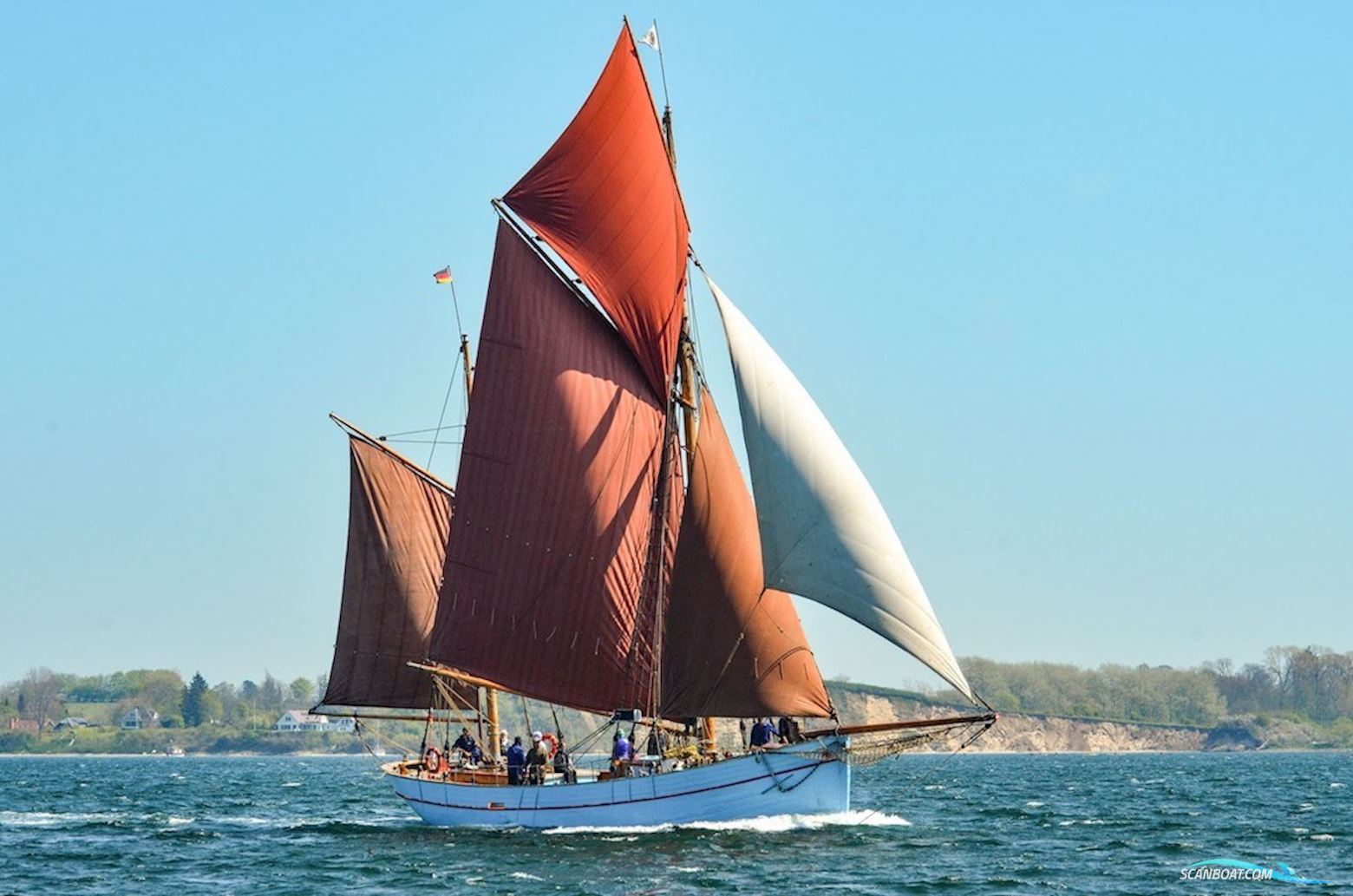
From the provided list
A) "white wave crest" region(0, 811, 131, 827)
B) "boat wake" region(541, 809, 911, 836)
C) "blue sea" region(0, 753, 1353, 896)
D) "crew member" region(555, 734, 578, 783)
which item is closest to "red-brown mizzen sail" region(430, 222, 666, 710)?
"crew member" region(555, 734, 578, 783)

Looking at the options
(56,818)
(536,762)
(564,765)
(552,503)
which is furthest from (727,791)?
(56,818)

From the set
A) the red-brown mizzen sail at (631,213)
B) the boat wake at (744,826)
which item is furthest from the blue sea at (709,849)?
the red-brown mizzen sail at (631,213)

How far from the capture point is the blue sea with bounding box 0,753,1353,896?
4600 centimetres

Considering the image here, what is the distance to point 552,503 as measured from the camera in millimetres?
58875

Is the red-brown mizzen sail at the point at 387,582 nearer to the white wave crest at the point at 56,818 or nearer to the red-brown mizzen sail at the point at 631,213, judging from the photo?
the white wave crest at the point at 56,818

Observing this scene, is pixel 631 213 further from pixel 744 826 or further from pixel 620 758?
pixel 744 826

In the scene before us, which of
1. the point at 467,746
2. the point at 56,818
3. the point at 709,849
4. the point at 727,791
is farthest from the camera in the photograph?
the point at 56,818

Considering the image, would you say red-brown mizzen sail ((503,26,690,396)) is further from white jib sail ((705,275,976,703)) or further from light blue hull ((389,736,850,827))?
light blue hull ((389,736,850,827))

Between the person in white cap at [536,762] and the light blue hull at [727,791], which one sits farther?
the person in white cap at [536,762]

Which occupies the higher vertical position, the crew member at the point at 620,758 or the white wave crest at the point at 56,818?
the crew member at the point at 620,758

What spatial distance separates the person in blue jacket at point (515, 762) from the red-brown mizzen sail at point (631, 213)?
12.1 m

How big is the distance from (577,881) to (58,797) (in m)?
60.7

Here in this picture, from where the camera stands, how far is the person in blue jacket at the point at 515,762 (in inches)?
2341

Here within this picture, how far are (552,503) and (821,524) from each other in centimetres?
1073
